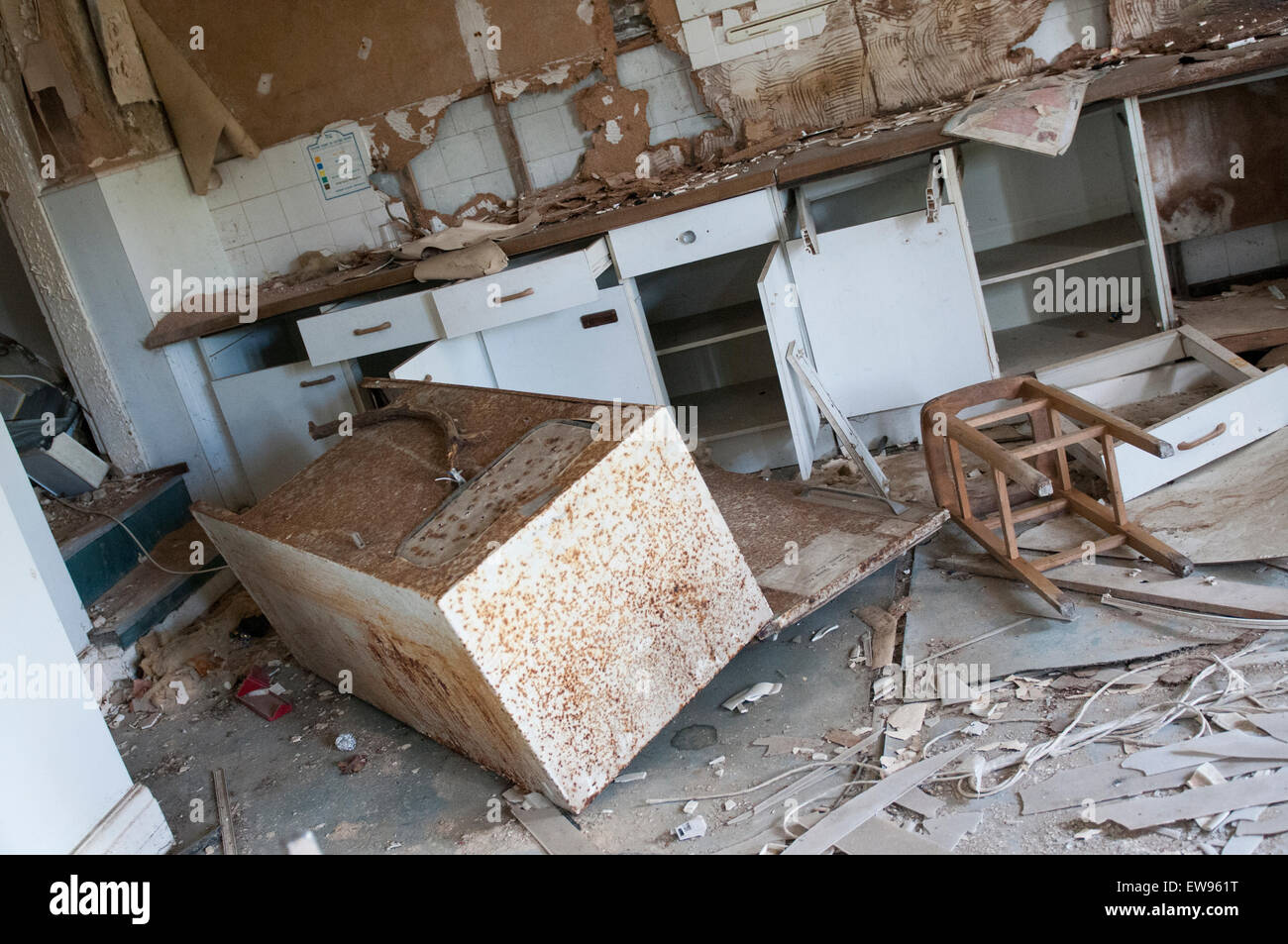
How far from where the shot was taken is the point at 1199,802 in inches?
73.5

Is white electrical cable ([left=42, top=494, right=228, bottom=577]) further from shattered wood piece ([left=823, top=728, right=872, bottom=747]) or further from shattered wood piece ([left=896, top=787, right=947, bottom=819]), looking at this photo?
shattered wood piece ([left=896, top=787, right=947, bottom=819])

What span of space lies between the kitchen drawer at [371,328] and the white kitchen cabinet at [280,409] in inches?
→ 6.6

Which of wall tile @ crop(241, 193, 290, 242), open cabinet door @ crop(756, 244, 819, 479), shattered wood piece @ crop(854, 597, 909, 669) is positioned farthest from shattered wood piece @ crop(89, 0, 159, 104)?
shattered wood piece @ crop(854, 597, 909, 669)

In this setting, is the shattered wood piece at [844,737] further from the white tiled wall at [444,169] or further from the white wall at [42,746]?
the white tiled wall at [444,169]

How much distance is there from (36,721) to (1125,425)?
2.57 metres

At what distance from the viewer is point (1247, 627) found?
2301 millimetres

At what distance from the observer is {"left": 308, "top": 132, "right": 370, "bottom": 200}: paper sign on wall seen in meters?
4.43

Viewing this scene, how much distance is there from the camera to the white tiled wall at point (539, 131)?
418 cm

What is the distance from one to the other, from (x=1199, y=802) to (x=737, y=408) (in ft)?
8.21

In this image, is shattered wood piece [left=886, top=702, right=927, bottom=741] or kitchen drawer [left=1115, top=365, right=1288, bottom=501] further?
kitchen drawer [left=1115, top=365, right=1288, bottom=501]

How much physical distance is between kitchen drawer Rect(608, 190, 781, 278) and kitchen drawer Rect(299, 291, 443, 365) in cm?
74

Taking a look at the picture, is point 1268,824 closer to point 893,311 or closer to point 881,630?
point 881,630

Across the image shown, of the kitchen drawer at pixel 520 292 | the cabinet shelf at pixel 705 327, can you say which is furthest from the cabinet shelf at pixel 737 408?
the kitchen drawer at pixel 520 292

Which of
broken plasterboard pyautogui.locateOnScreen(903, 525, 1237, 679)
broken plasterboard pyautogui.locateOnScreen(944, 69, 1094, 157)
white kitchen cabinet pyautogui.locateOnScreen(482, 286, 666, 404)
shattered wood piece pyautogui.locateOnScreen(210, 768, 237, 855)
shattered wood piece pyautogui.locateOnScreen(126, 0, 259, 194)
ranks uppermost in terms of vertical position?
shattered wood piece pyautogui.locateOnScreen(126, 0, 259, 194)
